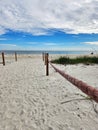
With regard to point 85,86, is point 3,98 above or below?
below

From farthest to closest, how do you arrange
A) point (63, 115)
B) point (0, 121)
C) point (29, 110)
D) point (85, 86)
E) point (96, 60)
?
point (96, 60) < point (29, 110) < point (63, 115) < point (0, 121) < point (85, 86)

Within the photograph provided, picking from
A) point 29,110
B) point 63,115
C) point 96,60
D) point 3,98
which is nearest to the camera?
point 63,115

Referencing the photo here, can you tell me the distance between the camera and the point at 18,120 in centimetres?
386

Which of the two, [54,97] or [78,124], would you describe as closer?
[78,124]

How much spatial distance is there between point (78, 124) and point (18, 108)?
5.64 feet

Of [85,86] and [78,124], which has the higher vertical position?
[85,86]

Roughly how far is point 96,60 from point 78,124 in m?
13.0

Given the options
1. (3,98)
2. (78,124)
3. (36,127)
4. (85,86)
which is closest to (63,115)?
(78,124)

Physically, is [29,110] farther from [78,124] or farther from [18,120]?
[78,124]

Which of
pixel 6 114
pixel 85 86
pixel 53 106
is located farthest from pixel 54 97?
pixel 85 86

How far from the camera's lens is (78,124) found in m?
3.61

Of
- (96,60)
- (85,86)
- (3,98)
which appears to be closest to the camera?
(85,86)

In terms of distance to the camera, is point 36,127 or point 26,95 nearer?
point 36,127

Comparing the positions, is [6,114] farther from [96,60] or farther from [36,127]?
[96,60]
